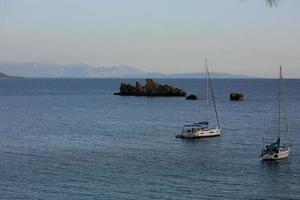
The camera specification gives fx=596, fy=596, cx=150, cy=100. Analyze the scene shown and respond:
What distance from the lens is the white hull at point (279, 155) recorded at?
200 feet

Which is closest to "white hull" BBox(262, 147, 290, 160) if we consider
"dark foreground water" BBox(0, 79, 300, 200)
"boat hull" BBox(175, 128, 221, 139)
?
"dark foreground water" BBox(0, 79, 300, 200)

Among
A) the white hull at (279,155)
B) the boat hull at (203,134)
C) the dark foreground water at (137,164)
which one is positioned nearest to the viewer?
the dark foreground water at (137,164)

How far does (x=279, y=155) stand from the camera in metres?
61.8

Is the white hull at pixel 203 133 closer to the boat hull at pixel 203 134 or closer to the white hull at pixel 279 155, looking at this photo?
the boat hull at pixel 203 134

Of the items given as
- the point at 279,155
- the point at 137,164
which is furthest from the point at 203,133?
the point at 137,164

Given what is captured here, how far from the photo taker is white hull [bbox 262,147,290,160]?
60969mm

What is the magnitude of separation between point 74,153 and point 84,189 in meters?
18.4

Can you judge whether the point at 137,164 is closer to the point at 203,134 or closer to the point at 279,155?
the point at 279,155

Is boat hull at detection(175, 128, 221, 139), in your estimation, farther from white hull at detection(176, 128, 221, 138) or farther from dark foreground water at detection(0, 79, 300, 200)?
dark foreground water at detection(0, 79, 300, 200)

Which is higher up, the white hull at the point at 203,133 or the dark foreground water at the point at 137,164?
the white hull at the point at 203,133

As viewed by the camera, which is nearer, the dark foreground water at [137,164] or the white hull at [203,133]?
the dark foreground water at [137,164]

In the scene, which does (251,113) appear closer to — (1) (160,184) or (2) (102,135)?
(2) (102,135)

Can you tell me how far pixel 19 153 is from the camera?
64.3m

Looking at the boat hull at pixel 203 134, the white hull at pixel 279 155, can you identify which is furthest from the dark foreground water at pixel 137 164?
the boat hull at pixel 203 134
